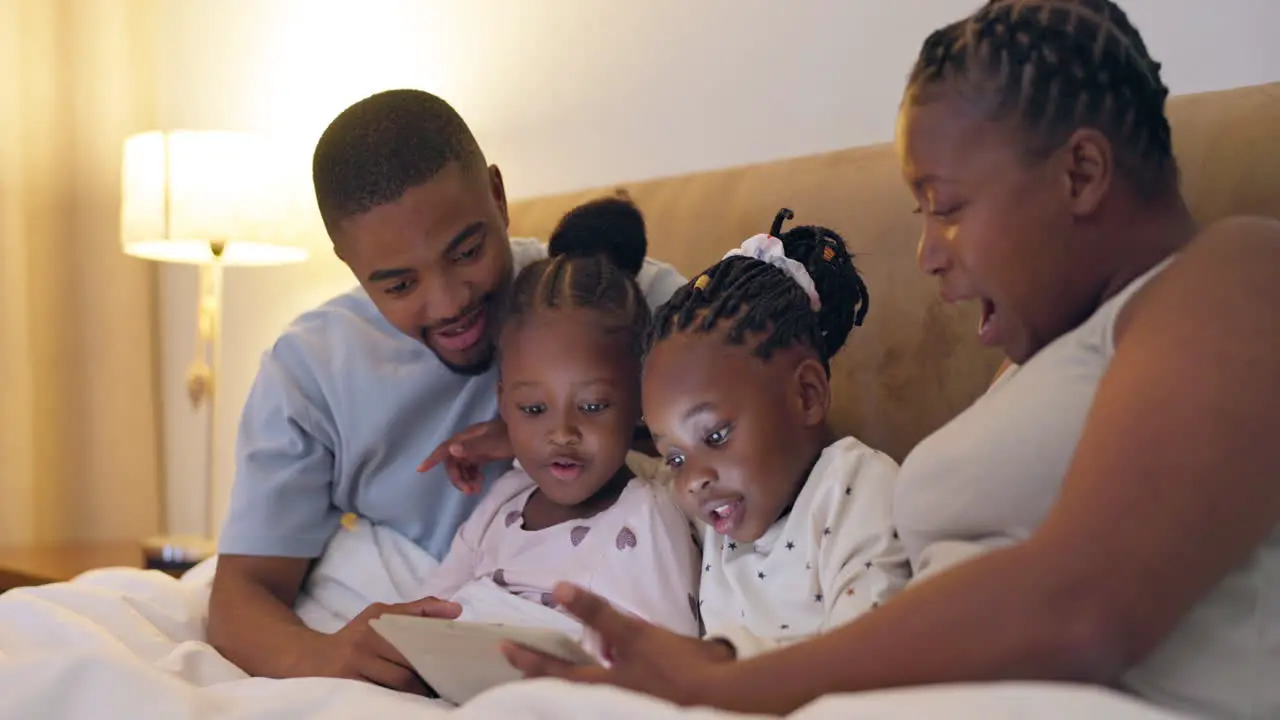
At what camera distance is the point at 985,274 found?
34.0 inches

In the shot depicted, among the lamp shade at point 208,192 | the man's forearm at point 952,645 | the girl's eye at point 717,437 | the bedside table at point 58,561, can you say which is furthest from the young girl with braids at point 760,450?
the bedside table at point 58,561

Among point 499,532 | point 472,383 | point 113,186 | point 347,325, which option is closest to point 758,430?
point 499,532

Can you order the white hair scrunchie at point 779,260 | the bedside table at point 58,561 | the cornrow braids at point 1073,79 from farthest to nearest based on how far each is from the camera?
the bedside table at point 58,561
the white hair scrunchie at point 779,260
the cornrow braids at point 1073,79

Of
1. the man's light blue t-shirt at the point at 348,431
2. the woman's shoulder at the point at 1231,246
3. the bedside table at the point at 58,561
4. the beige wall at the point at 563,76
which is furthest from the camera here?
the bedside table at the point at 58,561

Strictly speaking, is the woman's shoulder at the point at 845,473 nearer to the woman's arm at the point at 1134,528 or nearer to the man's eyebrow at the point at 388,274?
the woman's arm at the point at 1134,528

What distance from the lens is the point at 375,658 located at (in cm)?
118

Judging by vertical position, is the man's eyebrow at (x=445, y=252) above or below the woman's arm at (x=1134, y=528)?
below

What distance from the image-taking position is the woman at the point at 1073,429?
2.15ft

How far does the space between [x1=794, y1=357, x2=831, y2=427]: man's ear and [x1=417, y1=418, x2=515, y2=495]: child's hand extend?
47 cm

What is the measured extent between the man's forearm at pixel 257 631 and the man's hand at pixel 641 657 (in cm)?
56

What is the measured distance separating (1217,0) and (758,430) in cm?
95

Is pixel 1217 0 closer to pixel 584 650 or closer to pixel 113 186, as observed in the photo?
pixel 584 650

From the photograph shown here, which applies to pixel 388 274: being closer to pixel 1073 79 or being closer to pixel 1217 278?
pixel 1073 79

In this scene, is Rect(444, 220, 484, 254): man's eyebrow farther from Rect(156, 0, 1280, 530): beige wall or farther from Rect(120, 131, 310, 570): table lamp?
Rect(120, 131, 310, 570): table lamp
